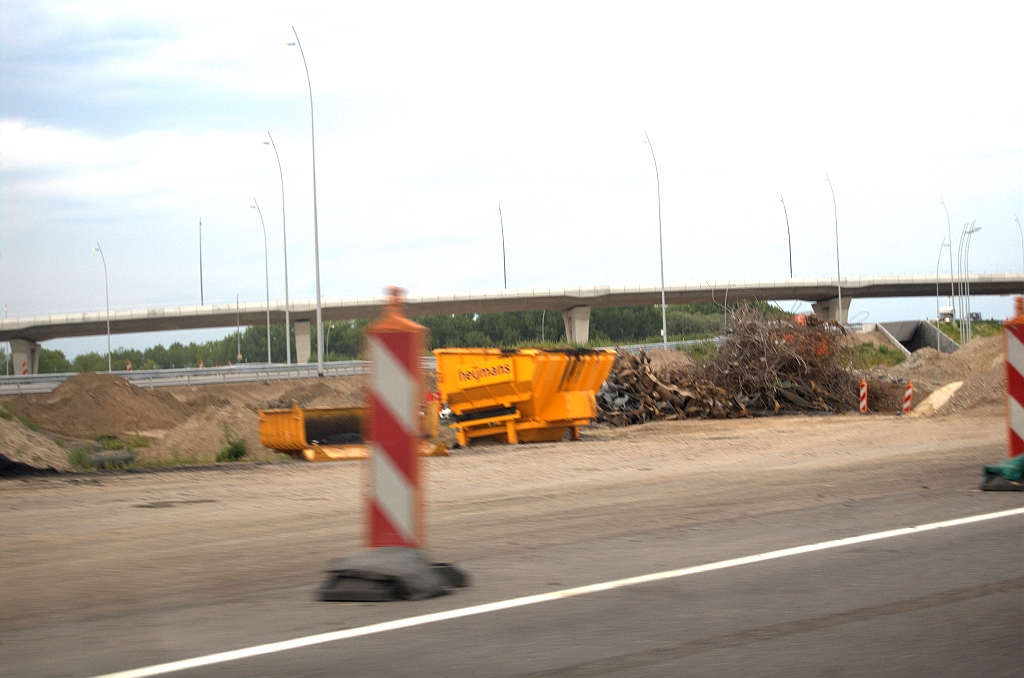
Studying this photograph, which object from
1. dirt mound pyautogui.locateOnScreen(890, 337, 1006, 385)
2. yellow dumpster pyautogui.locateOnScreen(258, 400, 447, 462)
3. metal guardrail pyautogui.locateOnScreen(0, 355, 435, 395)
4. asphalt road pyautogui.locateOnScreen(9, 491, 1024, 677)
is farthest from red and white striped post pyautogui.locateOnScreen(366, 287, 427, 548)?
metal guardrail pyautogui.locateOnScreen(0, 355, 435, 395)

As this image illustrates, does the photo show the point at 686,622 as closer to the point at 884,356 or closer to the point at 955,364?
the point at 955,364

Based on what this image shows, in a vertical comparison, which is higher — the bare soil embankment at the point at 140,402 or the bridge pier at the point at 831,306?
the bridge pier at the point at 831,306

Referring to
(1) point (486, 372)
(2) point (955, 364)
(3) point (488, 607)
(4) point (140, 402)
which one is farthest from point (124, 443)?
(2) point (955, 364)

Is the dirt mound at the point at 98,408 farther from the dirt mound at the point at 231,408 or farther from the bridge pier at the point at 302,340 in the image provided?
the bridge pier at the point at 302,340

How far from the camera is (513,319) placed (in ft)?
412

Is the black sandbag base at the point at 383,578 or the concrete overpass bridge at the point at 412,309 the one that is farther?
the concrete overpass bridge at the point at 412,309

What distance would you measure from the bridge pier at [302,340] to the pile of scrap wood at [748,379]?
58.0 metres

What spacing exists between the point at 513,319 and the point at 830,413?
326 feet

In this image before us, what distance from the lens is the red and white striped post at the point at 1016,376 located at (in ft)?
26.4

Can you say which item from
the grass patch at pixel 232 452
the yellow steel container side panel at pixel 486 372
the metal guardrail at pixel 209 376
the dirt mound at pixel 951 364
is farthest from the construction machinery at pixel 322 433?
the metal guardrail at pixel 209 376

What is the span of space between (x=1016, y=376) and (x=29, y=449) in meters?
15.4

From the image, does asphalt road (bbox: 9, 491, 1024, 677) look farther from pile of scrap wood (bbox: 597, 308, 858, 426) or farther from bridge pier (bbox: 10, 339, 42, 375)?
bridge pier (bbox: 10, 339, 42, 375)

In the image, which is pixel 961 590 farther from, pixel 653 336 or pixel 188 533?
pixel 653 336

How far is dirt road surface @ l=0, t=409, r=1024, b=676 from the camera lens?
443 centimetres
